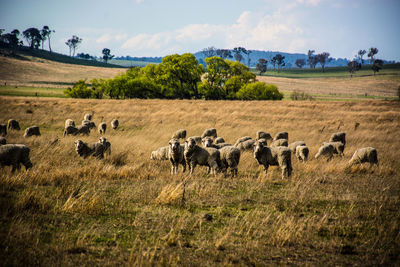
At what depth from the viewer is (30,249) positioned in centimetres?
473

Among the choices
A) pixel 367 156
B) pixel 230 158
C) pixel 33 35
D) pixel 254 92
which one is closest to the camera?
pixel 230 158

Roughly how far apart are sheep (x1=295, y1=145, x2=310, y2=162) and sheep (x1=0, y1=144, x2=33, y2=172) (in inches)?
498

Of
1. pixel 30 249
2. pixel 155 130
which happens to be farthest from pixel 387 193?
pixel 155 130

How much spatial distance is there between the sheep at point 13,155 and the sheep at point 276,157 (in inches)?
364

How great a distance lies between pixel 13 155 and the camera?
33.2 ft

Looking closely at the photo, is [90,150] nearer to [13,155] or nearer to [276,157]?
[13,155]

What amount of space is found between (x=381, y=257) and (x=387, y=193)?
189 inches

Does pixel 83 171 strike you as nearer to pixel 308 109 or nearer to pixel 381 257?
pixel 381 257

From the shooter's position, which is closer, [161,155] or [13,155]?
[13,155]

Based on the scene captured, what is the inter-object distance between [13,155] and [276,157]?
10288mm

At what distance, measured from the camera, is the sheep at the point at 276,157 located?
433 inches

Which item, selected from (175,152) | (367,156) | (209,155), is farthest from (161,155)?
(367,156)

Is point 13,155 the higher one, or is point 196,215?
point 13,155

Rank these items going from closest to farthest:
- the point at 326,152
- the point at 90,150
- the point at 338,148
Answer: the point at 90,150
the point at 326,152
the point at 338,148
